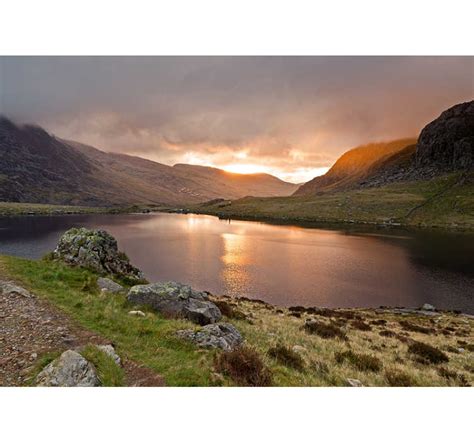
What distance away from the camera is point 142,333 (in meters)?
13.4

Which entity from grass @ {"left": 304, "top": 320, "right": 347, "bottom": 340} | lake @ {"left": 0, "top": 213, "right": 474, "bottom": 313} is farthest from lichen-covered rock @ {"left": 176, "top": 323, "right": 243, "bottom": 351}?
lake @ {"left": 0, "top": 213, "right": 474, "bottom": 313}

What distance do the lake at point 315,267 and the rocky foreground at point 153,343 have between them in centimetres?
2478

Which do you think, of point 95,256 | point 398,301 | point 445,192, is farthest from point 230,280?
point 445,192

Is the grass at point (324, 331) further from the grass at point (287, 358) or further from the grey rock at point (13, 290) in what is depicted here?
the grey rock at point (13, 290)

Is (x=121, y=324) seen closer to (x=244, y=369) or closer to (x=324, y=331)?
(x=244, y=369)

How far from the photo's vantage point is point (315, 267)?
67875 mm

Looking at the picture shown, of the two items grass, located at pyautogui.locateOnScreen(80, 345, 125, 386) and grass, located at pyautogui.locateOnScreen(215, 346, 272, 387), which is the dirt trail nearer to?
grass, located at pyautogui.locateOnScreen(80, 345, 125, 386)

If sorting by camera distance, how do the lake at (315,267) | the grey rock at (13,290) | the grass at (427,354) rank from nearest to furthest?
the grey rock at (13,290), the grass at (427,354), the lake at (315,267)

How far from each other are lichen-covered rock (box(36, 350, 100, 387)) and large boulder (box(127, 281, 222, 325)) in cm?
804

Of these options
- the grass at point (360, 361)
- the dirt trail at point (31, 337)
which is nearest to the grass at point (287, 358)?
the grass at point (360, 361)


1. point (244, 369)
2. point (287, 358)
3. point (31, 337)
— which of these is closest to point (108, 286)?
point (31, 337)

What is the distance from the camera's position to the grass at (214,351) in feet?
36.1

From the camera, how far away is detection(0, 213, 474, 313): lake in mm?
50156

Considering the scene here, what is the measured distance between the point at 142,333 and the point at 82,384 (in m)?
4.70
